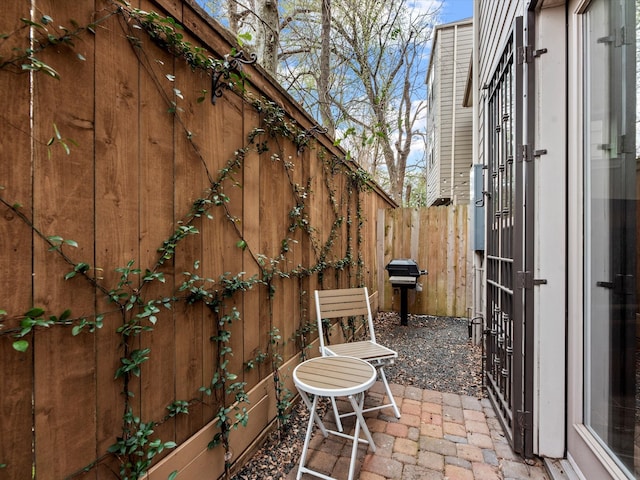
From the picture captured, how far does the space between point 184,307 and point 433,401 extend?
7.36 ft

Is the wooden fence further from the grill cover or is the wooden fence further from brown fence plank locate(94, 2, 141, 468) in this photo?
brown fence plank locate(94, 2, 141, 468)

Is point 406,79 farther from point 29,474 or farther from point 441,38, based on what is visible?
point 29,474

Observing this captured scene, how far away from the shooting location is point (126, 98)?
45.6 inches

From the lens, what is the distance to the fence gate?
1.93m

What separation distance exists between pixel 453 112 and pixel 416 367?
7.76m

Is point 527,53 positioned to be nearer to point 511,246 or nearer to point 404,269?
point 511,246

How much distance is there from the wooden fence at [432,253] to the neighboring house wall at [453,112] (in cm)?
385

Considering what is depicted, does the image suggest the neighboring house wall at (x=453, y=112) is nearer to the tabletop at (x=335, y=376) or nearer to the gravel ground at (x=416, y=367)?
the gravel ground at (x=416, y=367)

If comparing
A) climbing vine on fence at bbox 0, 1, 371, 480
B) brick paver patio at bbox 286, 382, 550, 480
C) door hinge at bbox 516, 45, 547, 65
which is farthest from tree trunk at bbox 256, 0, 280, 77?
brick paver patio at bbox 286, 382, 550, 480

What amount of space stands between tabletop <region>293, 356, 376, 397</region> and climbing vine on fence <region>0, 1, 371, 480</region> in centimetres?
33

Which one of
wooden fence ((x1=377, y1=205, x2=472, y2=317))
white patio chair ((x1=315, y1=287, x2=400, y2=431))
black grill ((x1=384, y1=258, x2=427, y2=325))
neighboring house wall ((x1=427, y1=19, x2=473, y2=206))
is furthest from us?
neighboring house wall ((x1=427, y1=19, x2=473, y2=206))

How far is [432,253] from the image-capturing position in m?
5.31

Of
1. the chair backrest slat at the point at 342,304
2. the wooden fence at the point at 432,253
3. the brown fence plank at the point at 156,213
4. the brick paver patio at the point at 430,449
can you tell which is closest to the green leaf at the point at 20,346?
the brown fence plank at the point at 156,213

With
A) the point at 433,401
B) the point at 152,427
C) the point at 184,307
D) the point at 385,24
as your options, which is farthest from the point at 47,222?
the point at 385,24
